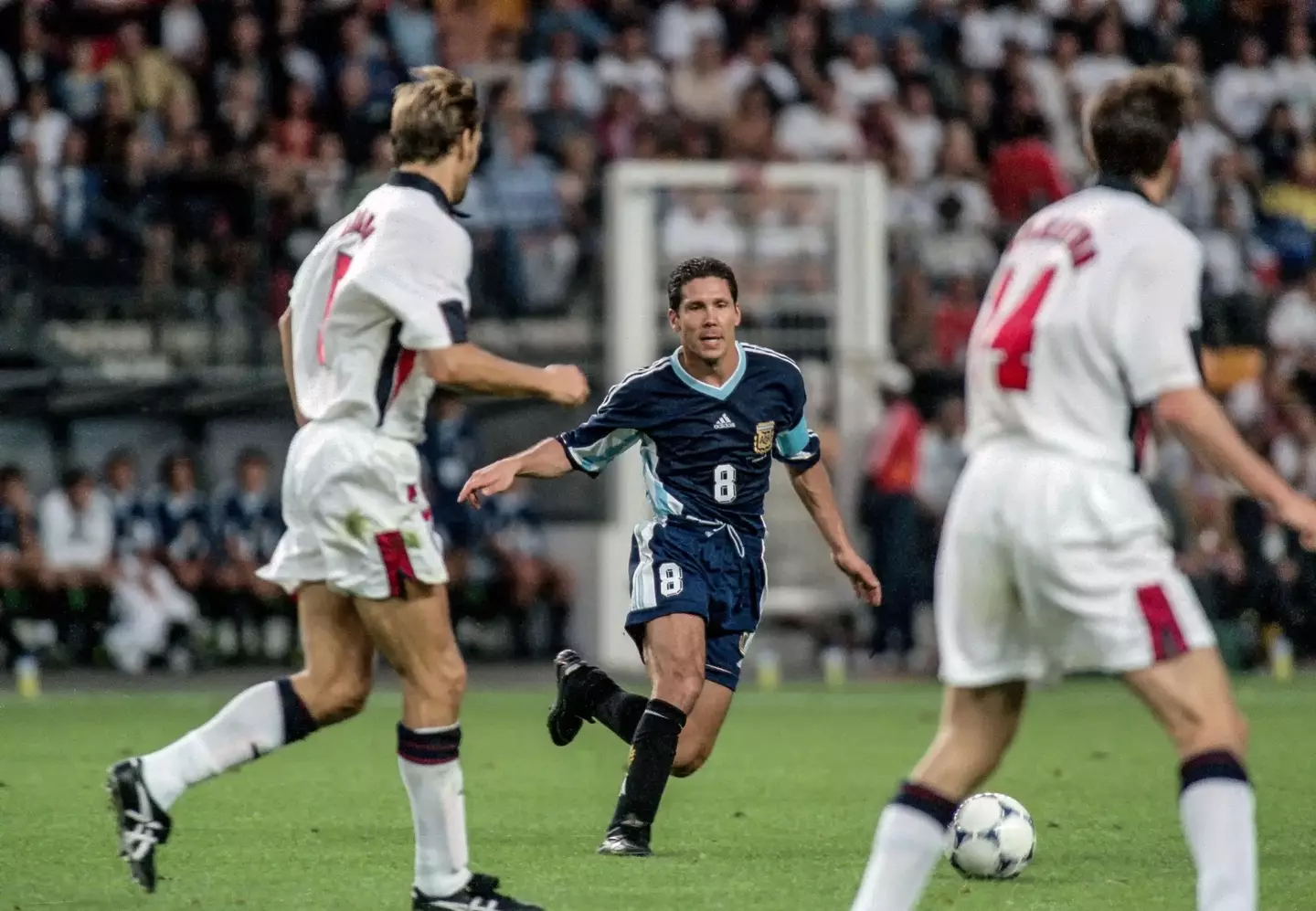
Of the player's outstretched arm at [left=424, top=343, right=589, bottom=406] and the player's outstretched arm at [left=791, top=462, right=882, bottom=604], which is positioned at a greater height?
the player's outstretched arm at [left=424, top=343, right=589, bottom=406]

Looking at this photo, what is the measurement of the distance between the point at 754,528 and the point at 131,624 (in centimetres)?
1002

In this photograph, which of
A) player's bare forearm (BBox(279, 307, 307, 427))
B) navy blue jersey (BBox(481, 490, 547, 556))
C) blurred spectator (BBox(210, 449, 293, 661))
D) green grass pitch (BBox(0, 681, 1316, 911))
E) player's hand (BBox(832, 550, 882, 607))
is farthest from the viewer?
navy blue jersey (BBox(481, 490, 547, 556))

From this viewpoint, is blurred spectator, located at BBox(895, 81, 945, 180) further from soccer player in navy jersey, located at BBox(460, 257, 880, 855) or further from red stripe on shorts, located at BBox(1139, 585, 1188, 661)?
red stripe on shorts, located at BBox(1139, 585, 1188, 661)

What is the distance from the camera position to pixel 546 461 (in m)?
8.09

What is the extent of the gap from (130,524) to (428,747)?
12.1m

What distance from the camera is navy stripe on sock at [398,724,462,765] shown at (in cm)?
630

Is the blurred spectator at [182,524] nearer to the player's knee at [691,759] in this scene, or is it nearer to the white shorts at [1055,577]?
the player's knee at [691,759]

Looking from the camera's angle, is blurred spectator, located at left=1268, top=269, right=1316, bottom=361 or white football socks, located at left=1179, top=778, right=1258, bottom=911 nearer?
white football socks, located at left=1179, top=778, right=1258, bottom=911

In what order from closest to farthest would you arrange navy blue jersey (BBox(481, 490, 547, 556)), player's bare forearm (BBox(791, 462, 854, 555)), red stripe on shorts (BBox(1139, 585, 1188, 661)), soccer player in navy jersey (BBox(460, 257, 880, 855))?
red stripe on shorts (BBox(1139, 585, 1188, 661)), soccer player in navy jersey (BBox(460, 257, 880, 855)), player's bare forearm (BBox(791, 462, 854, 555)), navy blue jersey (BBox(481, 490, 547, 556))

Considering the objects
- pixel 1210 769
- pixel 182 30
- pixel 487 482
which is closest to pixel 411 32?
pixel 182 30

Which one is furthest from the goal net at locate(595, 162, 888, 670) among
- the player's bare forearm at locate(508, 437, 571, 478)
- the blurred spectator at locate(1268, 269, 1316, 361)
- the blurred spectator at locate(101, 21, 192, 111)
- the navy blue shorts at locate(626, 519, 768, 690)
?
the player's bare forearm at locate(508, 437, 571, 478)

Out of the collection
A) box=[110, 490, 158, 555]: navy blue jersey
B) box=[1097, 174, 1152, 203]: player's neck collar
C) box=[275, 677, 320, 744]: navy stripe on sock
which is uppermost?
box=[1097, 174, 1152, 203]: player's neck collar

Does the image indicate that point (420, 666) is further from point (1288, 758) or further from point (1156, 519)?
point (1288, 758)

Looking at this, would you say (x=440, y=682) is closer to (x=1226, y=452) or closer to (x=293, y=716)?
(x=293, y=716)
